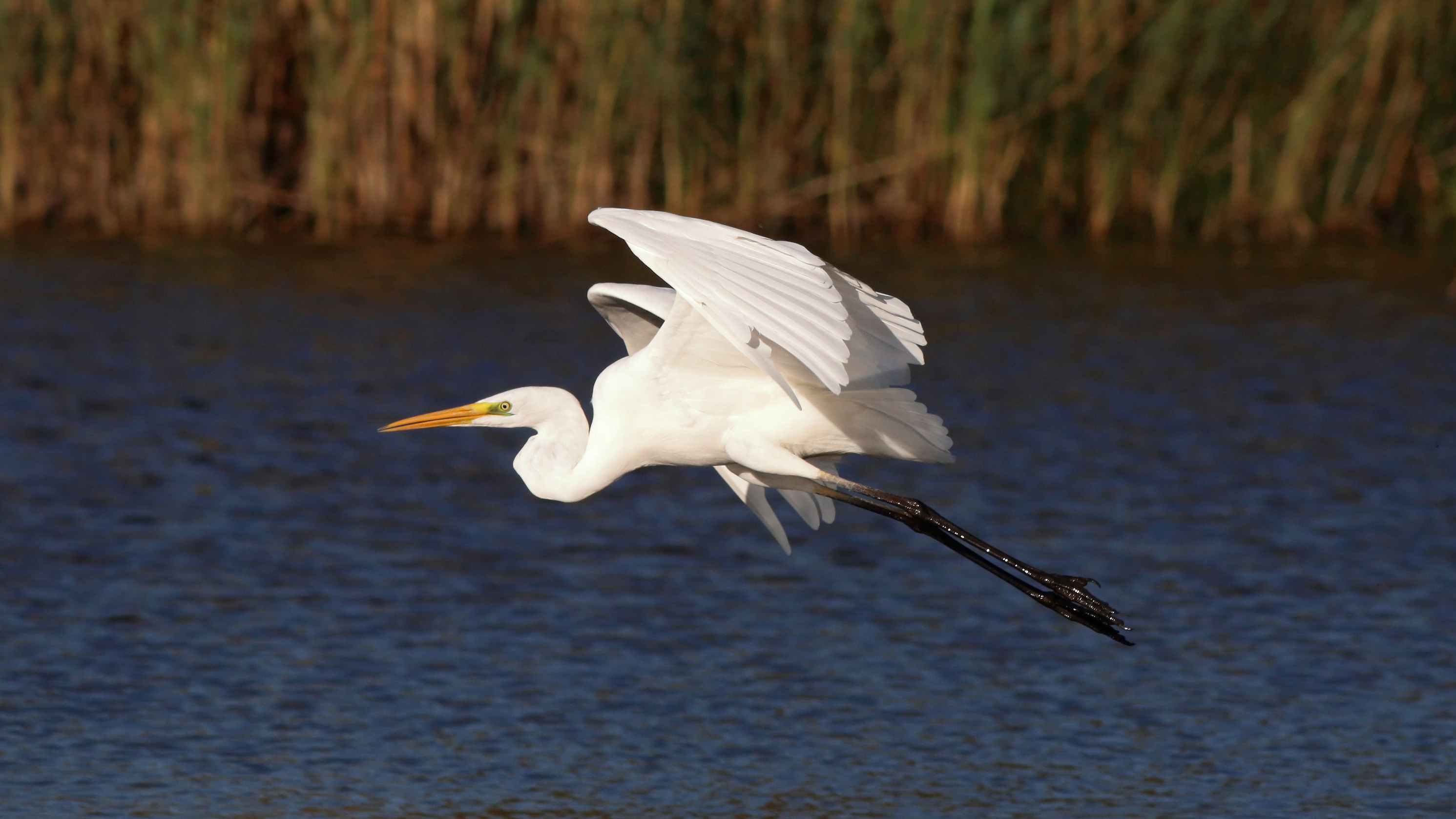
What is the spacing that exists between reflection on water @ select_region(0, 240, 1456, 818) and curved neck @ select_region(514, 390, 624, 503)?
3.49ft

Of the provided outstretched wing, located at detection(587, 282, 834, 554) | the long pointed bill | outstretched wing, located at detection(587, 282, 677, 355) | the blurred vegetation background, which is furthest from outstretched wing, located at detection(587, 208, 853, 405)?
the blurred vegetation background

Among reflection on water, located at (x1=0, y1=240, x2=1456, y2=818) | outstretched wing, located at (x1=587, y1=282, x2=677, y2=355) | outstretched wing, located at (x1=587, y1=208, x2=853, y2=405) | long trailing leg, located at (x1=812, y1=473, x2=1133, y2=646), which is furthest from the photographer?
reflection on water, located at (x1=0, y1=240, x2=1456, y2=818)

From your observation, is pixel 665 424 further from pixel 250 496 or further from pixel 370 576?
pixel 250 496

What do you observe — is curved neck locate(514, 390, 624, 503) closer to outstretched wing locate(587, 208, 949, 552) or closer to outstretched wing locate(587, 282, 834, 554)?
outstretched wing locate(587, 282, 834, 554)

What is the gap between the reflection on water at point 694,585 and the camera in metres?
6.65

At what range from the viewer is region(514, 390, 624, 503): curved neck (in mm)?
5922

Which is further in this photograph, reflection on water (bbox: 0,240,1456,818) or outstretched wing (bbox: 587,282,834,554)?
reflection on water (bbox: 0,240,1456,818)

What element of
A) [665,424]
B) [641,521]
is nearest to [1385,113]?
[641,521]

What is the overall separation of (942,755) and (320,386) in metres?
6.00

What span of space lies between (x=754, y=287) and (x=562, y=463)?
4.22 ft

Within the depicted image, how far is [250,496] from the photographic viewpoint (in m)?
9.79

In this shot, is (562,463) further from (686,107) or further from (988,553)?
(686,107)

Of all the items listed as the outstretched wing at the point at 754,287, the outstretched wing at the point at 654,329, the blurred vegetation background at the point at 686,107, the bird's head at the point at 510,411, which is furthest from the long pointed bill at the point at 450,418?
the blurred vegetation background at the point at 686,107

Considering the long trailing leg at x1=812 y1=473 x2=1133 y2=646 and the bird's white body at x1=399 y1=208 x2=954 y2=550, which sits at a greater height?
the bird's white body at x1=399 y1=208 x2=954 y2=550
